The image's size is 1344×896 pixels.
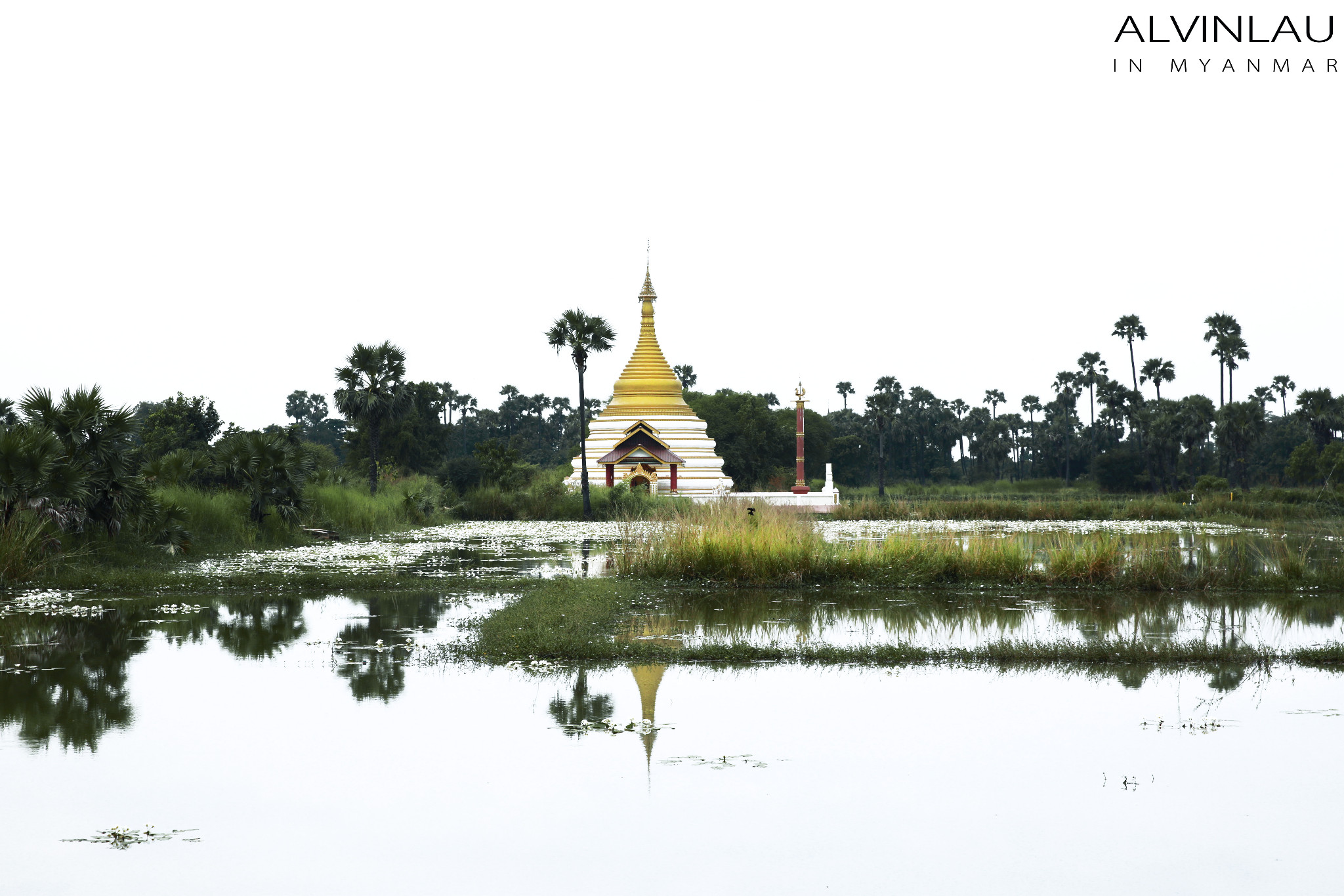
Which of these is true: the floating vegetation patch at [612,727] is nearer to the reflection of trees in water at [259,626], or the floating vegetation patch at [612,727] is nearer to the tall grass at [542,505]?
the reflection of trees in water at [259,626]

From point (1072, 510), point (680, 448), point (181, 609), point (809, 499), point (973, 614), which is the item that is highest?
point (680, 448)

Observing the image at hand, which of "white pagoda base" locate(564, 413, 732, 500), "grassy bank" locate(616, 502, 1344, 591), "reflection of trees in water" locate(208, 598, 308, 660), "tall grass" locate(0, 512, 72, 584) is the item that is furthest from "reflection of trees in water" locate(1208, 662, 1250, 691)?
"white pagoda base" locate(564, 413, 732, 500)

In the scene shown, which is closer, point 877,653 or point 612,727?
point 612,727

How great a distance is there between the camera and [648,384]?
52.3 meters

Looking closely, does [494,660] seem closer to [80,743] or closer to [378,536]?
[80,743]

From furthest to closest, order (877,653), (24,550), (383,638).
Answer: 1. (24,550)
2. (383,638)
3. (877,653)

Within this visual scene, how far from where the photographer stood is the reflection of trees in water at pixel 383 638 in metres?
9.70

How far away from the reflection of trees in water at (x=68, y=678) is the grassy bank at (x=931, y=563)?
710 cm

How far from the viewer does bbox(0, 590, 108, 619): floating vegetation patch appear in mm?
13594

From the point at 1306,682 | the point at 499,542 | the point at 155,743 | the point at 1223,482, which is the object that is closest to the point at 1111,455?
the point at 1223,482

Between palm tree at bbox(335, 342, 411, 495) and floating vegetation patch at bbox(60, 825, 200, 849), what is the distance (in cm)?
3182

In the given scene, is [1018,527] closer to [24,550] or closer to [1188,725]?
[24,550]

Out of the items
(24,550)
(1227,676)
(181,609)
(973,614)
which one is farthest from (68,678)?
(1227,676)

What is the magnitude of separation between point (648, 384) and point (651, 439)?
3.97m
